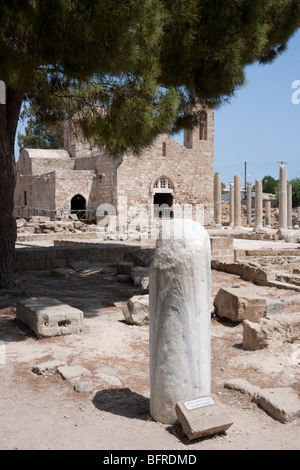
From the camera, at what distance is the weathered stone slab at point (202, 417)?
2.76m

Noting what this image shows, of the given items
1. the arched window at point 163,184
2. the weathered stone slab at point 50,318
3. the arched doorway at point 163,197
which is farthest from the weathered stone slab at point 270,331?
the arched window at point 163,184

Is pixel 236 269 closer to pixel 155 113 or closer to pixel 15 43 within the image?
pixel 155 113

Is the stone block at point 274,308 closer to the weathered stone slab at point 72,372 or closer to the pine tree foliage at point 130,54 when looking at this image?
the weathered stone slab at point 72,372

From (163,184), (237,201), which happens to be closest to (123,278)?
(163,184)

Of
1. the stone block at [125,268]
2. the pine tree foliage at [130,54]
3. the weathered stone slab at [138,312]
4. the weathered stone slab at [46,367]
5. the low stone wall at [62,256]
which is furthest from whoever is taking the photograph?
the low stone wall at [62,256]

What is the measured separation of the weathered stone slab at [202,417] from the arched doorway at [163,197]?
2453 centimetres

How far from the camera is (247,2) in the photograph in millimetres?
7246

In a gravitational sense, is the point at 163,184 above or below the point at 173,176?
below

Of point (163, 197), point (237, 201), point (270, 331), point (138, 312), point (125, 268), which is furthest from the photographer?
point (237, 201)

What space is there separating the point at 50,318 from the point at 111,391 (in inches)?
68.2

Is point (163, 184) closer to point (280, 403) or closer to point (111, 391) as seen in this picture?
point (111, 391)

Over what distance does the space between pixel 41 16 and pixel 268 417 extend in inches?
207

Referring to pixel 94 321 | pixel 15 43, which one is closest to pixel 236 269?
pixel 94 321

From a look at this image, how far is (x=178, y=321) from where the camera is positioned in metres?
3.03
